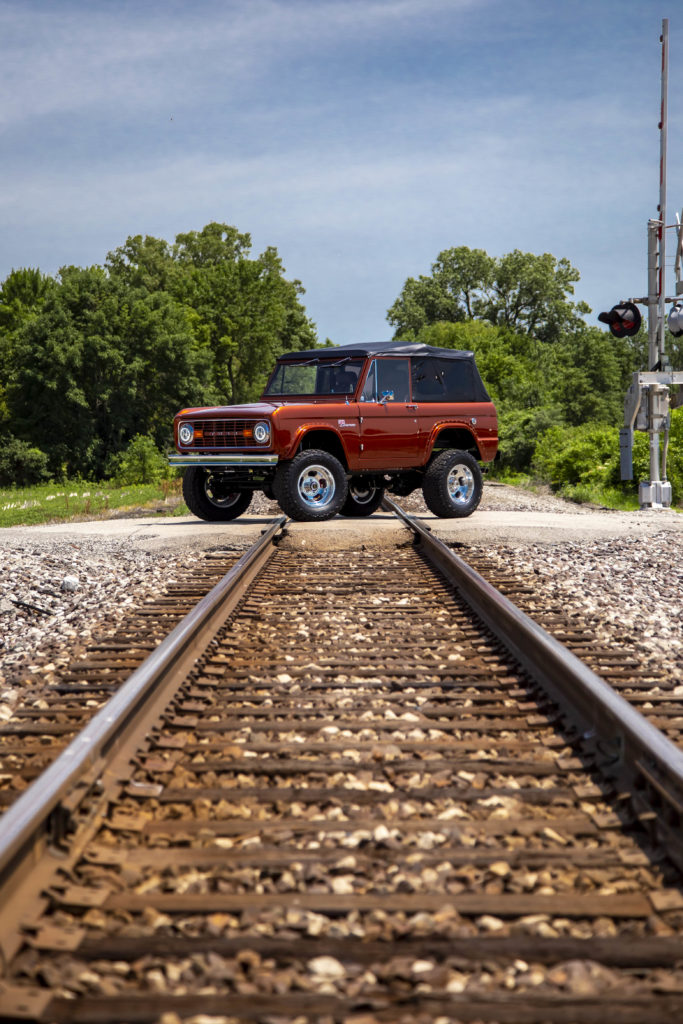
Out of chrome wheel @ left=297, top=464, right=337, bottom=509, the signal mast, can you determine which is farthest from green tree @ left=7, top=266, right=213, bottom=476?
chrome wheel @ left=297, top=464, right=337, bottom=509

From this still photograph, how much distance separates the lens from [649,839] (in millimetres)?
3098

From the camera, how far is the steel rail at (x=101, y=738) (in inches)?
108

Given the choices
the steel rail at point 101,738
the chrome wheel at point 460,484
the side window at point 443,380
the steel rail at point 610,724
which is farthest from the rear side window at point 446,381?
the steel rail at point 610,724

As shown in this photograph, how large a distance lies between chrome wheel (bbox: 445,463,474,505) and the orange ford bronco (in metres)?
0.02

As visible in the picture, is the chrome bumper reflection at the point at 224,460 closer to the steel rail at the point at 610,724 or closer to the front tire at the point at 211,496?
the front tire at the point at 211,496

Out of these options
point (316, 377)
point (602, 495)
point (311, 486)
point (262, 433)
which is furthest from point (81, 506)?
point (262, 433)

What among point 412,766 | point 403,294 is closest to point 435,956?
point 412,766

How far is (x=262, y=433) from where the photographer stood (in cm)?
1265

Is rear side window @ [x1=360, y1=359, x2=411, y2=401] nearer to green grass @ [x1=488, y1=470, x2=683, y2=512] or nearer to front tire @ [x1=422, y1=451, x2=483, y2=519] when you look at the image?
front tire @ [x1=422, y1=451, x2=483, y2=519]

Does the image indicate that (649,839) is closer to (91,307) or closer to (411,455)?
(411,455)

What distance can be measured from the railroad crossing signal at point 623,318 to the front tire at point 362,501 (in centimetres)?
592

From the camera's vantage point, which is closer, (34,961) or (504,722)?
(34,961)

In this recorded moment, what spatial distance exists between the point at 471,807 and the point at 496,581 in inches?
190

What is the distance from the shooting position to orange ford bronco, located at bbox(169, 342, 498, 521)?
12.9m
